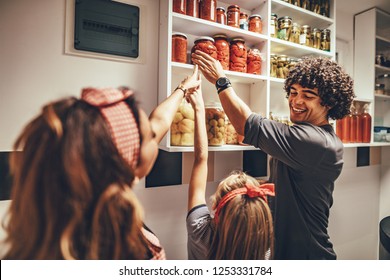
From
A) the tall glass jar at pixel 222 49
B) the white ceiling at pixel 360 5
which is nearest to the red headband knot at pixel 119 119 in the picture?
the tall glass jar at pixel 222 49

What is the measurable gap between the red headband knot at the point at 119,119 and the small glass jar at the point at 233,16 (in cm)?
56

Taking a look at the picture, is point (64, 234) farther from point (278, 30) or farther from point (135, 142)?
point (278, 30)

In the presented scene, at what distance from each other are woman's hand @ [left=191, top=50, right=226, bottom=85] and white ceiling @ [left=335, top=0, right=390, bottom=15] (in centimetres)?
85

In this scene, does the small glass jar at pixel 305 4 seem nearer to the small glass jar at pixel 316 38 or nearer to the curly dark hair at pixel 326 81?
the small glass jar at pixel 316 38

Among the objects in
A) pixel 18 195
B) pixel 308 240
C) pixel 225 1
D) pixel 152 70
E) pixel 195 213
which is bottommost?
pixel 308 240

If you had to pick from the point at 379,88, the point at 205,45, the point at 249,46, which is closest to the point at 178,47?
the point at 205,45

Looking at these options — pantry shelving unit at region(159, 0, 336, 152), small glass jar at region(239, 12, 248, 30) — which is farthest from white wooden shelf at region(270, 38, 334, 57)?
small glass jar at region(239, 12, 248, 30)

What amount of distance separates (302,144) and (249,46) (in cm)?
46

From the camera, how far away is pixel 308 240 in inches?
33.7

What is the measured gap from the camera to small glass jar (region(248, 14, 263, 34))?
917mm

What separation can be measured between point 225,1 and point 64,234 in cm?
93

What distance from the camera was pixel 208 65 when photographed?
0.79 m

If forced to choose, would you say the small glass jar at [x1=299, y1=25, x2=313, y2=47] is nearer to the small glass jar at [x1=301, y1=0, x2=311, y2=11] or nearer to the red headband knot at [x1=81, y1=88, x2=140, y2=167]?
the small glass jar at [x1=301, y1=0, x2=311, y2=11]
